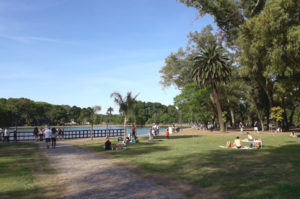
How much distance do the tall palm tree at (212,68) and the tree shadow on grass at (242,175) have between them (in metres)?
29.2

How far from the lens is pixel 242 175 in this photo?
8.96 metres

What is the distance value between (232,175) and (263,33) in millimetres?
16618

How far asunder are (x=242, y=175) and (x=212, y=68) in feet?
108

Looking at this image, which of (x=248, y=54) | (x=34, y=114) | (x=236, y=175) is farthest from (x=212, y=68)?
(x=34, y=114)

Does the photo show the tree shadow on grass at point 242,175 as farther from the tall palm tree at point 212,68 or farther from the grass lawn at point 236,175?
the tall palm tree at point 212,68

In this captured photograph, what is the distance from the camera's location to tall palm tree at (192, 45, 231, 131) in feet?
132

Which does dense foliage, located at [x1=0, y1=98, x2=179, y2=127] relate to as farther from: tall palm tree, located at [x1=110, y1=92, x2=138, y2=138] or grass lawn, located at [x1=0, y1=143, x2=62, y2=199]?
grass lawn, located at [x1=0, y1=143, x2=62, y2=199]

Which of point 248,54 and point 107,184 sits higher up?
point 248,54

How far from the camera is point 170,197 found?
6.62m

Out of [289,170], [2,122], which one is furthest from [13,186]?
[2,122]

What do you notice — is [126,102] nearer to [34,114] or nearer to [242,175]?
[242,175]

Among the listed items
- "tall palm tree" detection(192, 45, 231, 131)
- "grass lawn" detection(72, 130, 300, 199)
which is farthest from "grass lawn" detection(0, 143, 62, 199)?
"tall palm tree" detection(192, 45, 231, 131)

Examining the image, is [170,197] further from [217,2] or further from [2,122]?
[2,122]

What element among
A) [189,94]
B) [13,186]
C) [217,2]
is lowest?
[13,186]
